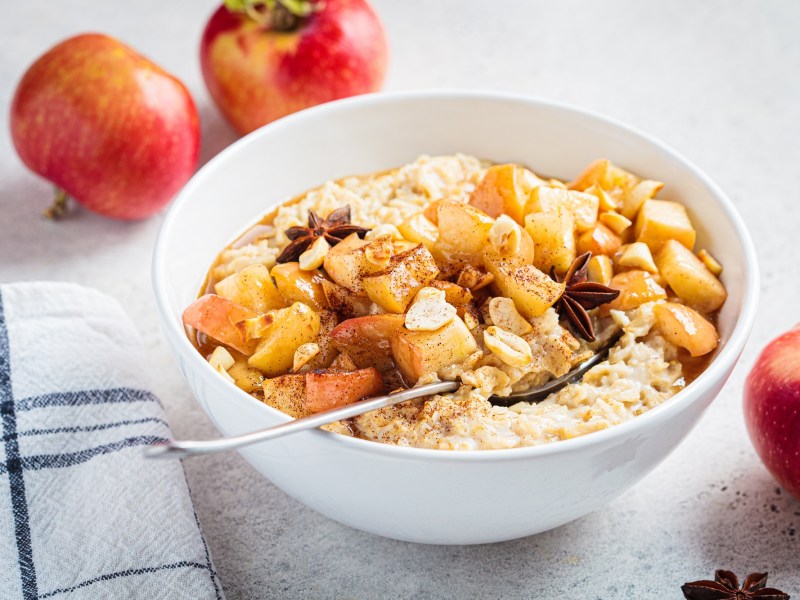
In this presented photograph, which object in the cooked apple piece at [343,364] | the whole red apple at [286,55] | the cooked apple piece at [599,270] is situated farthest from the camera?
the whole red apple at [286,55]

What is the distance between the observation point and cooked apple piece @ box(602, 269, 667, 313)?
2246 mm

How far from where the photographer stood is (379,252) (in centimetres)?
217

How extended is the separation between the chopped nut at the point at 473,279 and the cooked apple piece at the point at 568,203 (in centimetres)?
27

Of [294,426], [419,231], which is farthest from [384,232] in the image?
[294,426]

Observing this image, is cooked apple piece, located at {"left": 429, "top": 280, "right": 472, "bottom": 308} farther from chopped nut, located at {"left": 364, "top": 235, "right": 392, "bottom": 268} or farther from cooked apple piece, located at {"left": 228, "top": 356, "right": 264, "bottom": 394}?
cooked apple piece, located at {"left": 228, "top": 356, "right": 264, "bottom": 394}

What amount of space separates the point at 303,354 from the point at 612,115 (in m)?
2.12

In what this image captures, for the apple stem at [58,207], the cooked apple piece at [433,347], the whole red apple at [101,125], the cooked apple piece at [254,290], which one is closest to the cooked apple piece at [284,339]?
the cooked apple piece at [254,290]

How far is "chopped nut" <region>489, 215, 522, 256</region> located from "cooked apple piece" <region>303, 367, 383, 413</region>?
47 cm

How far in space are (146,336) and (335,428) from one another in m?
1.12

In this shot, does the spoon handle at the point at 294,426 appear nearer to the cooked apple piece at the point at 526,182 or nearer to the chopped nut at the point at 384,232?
the chopped nut at the point at 384,232

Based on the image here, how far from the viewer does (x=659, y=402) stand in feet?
6.65

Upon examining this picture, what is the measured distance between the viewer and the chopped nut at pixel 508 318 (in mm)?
2139

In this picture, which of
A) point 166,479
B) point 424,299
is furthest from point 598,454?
point 166,479

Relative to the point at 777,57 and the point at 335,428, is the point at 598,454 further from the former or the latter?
the point at 777,57
